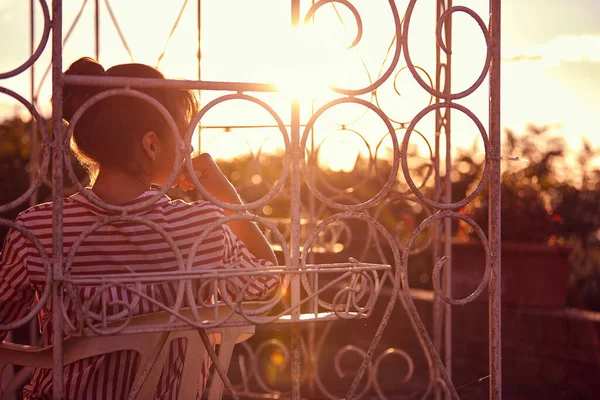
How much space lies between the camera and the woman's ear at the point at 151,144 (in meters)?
1.67

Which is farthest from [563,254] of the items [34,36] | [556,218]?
[34,36]

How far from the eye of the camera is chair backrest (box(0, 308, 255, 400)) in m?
1.52

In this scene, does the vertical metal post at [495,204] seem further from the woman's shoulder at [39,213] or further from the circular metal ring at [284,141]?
the woman's shoulder at [39,213]

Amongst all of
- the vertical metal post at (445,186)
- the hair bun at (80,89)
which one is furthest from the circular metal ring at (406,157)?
the vertical metal post at (445,186)

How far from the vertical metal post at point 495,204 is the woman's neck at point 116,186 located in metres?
0.81

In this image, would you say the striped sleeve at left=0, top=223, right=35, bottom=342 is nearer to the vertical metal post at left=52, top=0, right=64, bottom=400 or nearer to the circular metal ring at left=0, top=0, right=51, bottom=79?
the vertical metal post at left=52, top=0, right=64, bottom=400

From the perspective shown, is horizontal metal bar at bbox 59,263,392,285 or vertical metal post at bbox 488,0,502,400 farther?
vertical metal post at bbox 488,0,502,400

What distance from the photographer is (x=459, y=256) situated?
550 centimetres

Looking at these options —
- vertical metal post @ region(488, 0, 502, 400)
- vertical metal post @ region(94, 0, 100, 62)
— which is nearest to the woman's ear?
vertical metal post @ region(488, 0, 502, 400)

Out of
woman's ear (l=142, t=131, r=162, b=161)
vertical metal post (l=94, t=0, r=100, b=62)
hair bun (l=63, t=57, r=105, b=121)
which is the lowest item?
woman's ear (l=142, t=131, r=162, b=161)

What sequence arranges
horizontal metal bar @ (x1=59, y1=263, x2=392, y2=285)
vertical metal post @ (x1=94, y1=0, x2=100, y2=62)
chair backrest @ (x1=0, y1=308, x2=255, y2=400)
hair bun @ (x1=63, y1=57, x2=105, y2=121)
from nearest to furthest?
horizontal metal bar @ (x1=59, y1=263, x2=392, y2=285) < chair backrest @ (x1=0, y1=308, x2=255, y2=400) < hair bun @ (x1=63, y1=57, x2=105, y2=121) < vertical metal post @ (x1=94, y1=0, x2=100, y2=62)

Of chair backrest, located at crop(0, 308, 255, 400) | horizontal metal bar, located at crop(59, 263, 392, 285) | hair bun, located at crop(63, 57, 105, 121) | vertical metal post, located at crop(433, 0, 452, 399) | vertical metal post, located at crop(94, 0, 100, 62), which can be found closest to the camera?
horizontal metal bar, located at crop(59, 263, 392, 285)

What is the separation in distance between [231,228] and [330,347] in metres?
3.62

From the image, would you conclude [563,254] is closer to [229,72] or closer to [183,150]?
[229,72]
